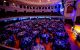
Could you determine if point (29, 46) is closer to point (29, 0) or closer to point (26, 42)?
point (26, 42)

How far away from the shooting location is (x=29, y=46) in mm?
14383

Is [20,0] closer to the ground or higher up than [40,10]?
higher up

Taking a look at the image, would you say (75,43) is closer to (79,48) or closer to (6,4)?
(79,48)

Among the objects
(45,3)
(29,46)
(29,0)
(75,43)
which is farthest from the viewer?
(45,3)

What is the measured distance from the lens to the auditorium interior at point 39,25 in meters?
15.5

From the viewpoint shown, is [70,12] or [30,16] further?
[30,16]

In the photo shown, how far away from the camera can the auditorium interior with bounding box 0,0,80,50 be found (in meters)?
15.5

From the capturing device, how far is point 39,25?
27719 millimetres

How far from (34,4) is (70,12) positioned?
1289 centimetres

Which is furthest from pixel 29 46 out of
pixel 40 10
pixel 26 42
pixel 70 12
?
pixel 40 10

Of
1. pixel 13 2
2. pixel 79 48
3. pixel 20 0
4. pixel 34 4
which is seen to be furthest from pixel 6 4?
pixel 79 48

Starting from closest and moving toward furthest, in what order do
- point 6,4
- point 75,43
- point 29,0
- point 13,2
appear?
point 75,43
point 6,4
point 13,2
point 29,0

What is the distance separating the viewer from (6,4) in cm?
3216

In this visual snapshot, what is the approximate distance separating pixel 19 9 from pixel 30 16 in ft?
12.6
